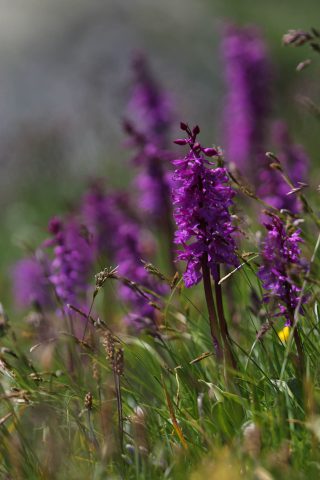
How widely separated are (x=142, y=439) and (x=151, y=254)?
169 inches

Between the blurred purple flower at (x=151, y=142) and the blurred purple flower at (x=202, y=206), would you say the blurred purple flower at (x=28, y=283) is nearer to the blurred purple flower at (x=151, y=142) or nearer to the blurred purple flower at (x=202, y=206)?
the blurred purple flower at (x=151, y=142)

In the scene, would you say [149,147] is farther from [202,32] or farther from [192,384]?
[202,32]

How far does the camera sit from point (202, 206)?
9.79 ft

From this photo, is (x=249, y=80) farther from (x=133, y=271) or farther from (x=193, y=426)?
(x=193, y=426)

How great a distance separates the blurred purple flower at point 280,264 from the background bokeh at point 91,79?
7084 mm

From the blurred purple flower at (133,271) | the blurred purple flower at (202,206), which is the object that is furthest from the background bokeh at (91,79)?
the blurred purple flower at (202,206)

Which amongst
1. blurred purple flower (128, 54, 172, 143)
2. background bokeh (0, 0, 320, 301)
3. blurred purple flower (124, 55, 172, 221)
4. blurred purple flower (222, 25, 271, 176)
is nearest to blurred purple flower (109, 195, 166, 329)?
blurred purple flower (124, 55, 172, 221)

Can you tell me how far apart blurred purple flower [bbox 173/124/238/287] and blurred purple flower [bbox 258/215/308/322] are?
0.13 meters

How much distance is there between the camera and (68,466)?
293 cm

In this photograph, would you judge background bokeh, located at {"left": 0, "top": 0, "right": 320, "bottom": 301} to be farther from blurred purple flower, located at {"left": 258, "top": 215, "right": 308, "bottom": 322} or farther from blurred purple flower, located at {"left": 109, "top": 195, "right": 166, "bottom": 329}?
blurred purple flower, located at {"left": 258, "top": 215, "right": 308, "bottom": 322}

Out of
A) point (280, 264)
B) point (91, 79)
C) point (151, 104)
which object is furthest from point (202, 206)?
point (91, 79)

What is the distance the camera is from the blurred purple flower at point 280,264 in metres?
2.92

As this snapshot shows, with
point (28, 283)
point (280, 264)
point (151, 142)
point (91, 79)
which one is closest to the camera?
point (280, 264)

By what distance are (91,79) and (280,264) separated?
12016 millimetres
